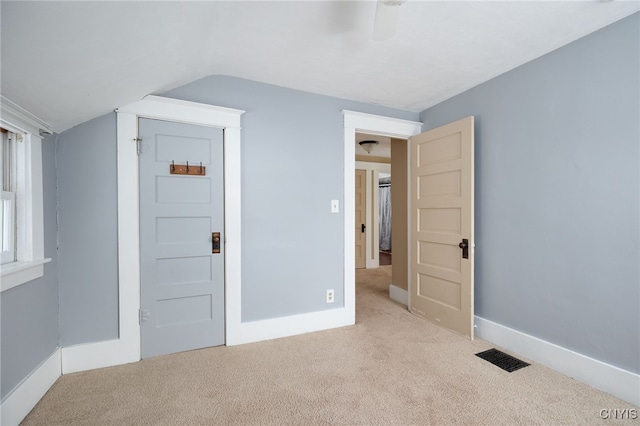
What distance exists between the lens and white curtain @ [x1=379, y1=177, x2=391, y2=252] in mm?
9229

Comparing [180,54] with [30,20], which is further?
[180,54]

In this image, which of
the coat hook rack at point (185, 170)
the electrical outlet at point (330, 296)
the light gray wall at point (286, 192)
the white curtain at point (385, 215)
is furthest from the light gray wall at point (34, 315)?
the white curtain at point (385, 215)

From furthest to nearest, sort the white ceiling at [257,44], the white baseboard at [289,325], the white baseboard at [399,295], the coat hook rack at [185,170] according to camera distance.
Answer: the white baseboard at [399,295]
the white baseboard at [289,325]
the coat hook rack at [185,170]
the white ceiling at [257,44]

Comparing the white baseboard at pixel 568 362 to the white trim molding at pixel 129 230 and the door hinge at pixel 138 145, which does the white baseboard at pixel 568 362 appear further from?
the door hinge at pixel 138 145

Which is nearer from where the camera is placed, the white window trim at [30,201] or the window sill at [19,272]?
Result: the window sill at [19,272]

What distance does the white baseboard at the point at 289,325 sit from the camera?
8.59 feet

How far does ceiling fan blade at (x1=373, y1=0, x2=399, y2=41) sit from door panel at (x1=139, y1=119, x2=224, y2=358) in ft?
5.17

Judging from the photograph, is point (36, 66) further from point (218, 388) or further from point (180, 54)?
point (218, 388)

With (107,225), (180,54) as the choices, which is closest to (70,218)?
(107,225)

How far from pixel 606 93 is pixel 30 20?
3.01 metres

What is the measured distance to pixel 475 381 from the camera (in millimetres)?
2027

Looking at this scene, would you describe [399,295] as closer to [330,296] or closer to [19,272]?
[330,296]

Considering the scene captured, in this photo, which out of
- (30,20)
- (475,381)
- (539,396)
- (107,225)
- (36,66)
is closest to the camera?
(30,20)

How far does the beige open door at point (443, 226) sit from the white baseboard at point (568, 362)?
0.22m
